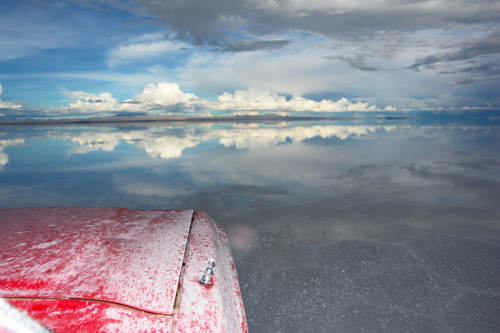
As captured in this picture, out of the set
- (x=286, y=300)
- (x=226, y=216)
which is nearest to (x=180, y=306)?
(x=286, y=300)

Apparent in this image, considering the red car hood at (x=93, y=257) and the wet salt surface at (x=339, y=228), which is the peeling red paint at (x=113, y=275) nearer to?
Answer: the red car hood at (x=93, y=257)

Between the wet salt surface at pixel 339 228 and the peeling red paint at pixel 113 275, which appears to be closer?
the peeling red paint at pixel 113 275

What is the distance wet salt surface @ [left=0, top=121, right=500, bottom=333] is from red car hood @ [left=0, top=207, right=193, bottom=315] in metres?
0.99

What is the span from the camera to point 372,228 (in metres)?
3.33

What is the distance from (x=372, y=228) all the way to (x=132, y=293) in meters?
3.02

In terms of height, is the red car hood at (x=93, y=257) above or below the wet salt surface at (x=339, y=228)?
above

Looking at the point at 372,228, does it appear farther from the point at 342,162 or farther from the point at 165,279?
the point at 342,162

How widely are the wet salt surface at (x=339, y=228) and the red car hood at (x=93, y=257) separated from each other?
99cm

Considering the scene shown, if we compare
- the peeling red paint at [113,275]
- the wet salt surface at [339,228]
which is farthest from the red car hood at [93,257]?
the wet salt surface at [339,228]

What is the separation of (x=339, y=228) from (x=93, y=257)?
2.79 metres

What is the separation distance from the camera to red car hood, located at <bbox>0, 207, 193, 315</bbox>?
1.00 meters

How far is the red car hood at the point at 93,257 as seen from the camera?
3.27 feet

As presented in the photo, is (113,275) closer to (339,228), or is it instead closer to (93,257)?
(93,257)

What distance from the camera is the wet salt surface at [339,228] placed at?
2018 millimetres
